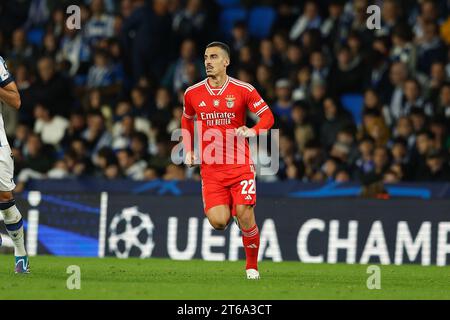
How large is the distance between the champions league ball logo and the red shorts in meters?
4.52

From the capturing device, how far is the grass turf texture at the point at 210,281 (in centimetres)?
992

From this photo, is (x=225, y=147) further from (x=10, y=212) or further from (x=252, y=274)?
(x=10, y=212)

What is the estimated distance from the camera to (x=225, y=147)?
12000mm

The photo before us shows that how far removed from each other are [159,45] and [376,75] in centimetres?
421

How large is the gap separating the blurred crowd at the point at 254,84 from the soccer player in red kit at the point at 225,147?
4781 millimetres

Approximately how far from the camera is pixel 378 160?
16.6m

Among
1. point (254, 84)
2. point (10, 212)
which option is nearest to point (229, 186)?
point (10, 212)

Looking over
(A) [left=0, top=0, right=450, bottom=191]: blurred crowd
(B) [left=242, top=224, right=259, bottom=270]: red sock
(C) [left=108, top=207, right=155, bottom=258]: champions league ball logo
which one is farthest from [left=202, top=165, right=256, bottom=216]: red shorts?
(A) [left=0, top=0, right=450, bottom=191]: blurred crowd

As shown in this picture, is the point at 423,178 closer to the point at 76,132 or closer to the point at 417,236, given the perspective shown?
the point at 417,236

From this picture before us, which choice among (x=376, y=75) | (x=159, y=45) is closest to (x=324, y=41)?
(x=376, y=75)

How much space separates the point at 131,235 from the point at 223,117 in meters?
4.96

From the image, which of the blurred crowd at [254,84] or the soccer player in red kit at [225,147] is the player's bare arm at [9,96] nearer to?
the soccer player in red kit at [225,147]

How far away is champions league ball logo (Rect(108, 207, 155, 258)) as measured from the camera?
1634cm

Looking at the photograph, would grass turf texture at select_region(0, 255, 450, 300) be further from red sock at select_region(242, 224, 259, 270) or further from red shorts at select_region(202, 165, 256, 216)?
red shorts at select_region(202, 165, 256, 216)
